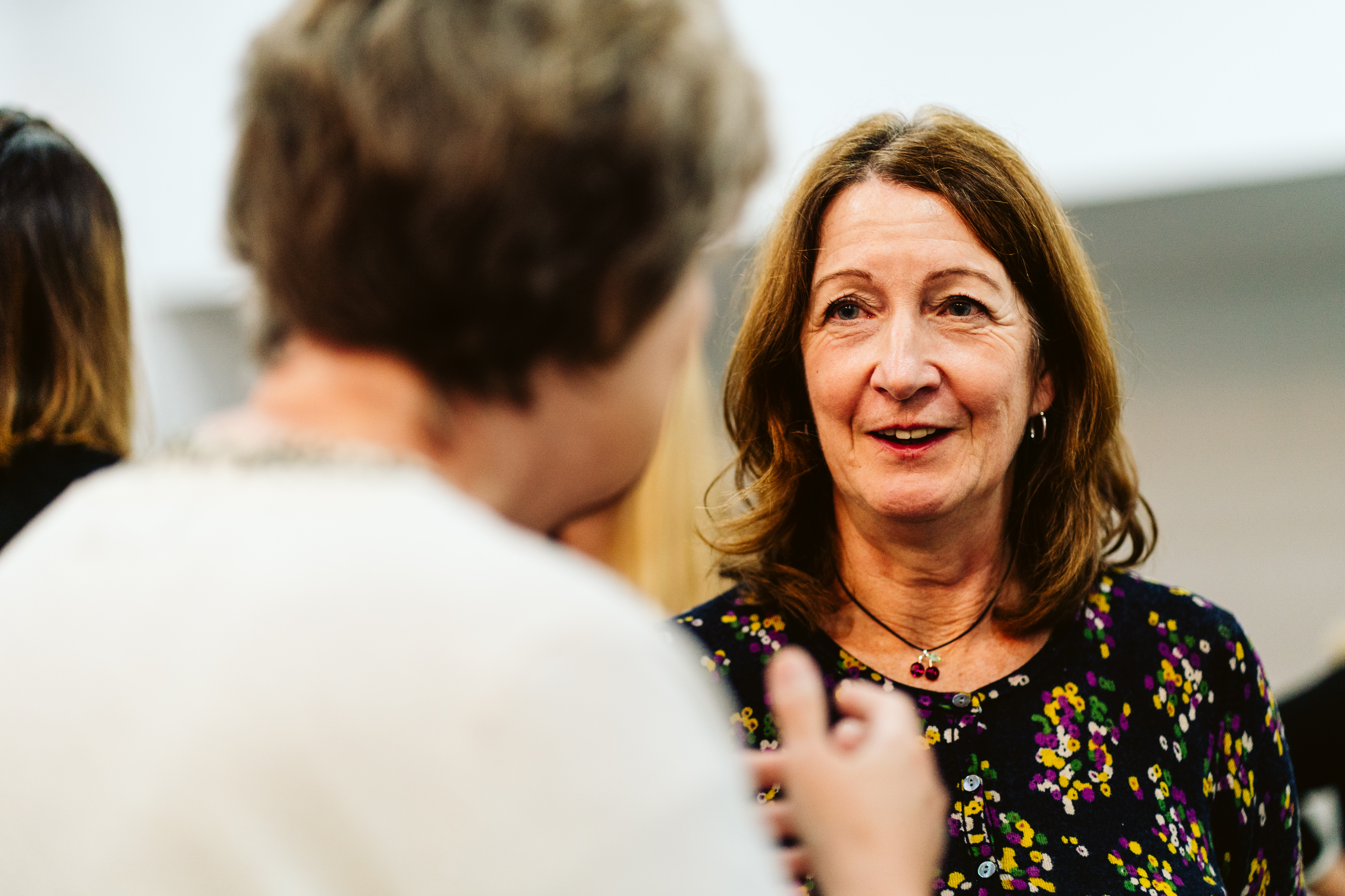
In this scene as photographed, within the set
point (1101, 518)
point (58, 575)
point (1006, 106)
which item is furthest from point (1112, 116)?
point (58, 575)

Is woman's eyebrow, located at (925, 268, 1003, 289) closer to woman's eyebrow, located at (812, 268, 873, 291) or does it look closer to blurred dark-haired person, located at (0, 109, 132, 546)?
woman's eyebrow, located at (812, 268, 873, 291)

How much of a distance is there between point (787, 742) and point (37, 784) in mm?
421

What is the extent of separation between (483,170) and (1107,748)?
3.59 feet

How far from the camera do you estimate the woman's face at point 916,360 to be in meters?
1.36

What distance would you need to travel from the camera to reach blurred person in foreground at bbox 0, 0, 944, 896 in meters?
Answer: 0.51

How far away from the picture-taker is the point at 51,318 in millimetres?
1440

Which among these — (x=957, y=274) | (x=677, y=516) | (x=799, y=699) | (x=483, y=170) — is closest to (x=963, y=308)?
(x=957, y=274)

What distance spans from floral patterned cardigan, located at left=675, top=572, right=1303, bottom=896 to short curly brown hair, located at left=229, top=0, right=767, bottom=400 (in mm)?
841

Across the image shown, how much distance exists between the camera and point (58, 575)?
59 cm

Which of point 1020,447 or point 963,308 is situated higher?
point 963,308

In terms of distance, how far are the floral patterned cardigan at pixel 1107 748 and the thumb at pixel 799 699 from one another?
2.08ft

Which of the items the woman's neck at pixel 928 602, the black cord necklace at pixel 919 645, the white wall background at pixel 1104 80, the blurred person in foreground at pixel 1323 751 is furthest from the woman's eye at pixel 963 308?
the blurred person in foreground at pixel 1323 751

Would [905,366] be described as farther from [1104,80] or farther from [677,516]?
[1104,80]

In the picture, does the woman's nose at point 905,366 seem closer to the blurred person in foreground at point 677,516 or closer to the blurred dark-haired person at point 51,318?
the blurred person in foreground at point 677,516
